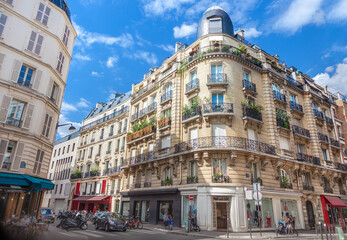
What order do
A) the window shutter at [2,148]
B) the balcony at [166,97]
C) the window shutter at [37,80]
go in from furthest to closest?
the balcony at [166,97] < the window shutter at [37,80] < the window shutter at [2,148]

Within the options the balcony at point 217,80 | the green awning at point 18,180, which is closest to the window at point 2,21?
the green awning at point 18,180

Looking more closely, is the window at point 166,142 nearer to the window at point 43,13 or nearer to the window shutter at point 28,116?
the window shutter at point 28,116

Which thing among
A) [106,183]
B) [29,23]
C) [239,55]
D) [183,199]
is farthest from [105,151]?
[239,55]

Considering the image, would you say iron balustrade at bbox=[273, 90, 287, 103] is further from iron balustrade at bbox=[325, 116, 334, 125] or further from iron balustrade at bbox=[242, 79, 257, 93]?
iron balustrade at bbox=[325, 116, 334, 125]

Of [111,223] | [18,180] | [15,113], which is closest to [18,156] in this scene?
[18,180]

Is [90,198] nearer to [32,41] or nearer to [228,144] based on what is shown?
[32,41]

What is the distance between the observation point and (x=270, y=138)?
21500 mm

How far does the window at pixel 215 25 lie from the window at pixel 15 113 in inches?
743

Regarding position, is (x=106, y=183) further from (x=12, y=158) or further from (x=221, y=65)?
(x=221, y=65)

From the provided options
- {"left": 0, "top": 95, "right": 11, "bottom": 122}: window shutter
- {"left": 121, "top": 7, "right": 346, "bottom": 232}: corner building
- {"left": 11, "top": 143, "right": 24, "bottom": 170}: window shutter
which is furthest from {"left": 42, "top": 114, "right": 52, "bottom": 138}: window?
{"left": 121, "top": 7, "right": 346, "bottom": 232}: corner building

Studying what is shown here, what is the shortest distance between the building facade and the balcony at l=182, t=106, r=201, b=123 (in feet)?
36.0

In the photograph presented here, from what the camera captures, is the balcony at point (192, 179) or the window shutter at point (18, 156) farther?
the balcony at point (192, 179)

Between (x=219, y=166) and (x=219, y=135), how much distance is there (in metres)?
2.59

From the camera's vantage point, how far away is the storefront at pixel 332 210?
2316 cm
